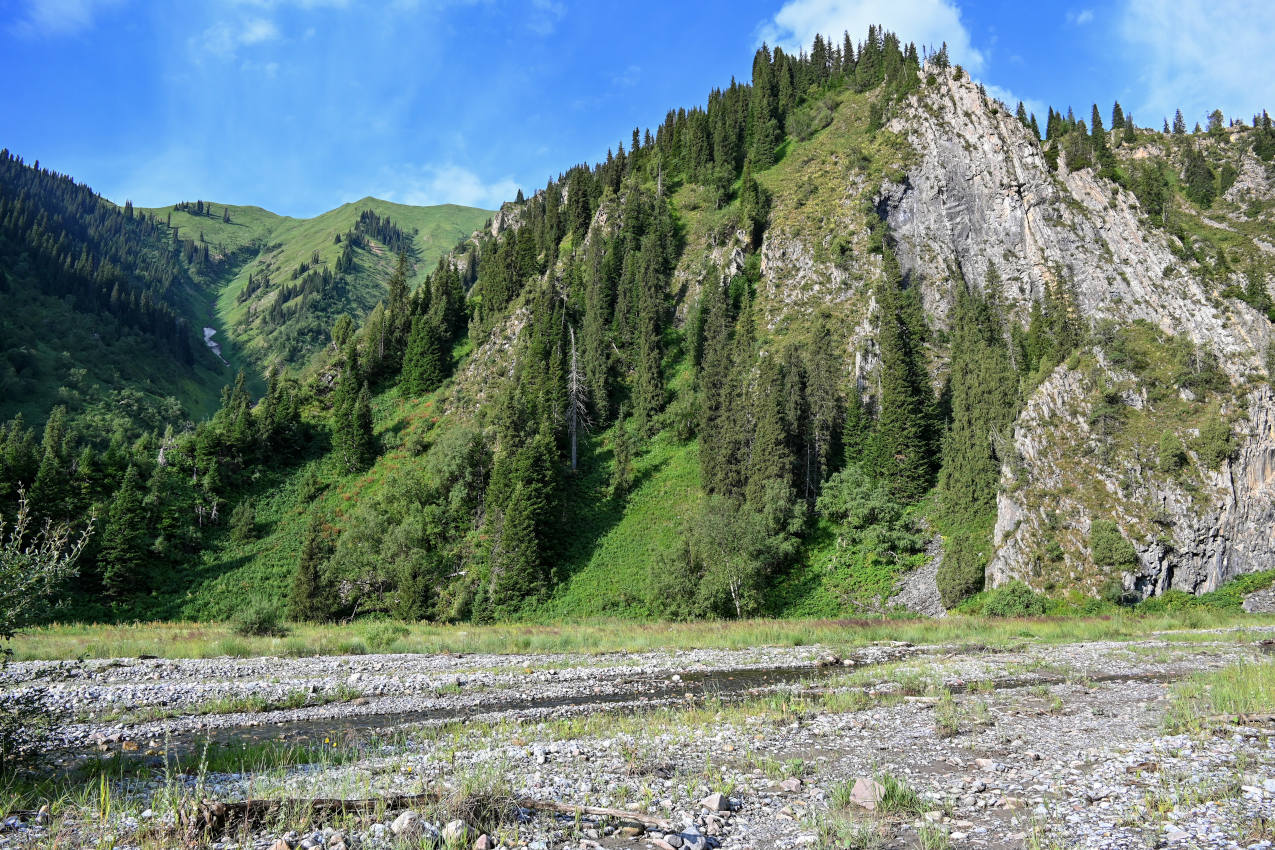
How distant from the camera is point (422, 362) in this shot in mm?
93312

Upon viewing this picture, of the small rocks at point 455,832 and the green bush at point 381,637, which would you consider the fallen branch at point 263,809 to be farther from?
the green bush at point 381,637

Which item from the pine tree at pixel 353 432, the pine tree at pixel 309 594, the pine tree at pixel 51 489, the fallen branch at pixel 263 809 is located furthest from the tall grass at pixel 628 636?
the pine tree at pixel 353 432

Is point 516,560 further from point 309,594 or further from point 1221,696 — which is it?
point 1221,696

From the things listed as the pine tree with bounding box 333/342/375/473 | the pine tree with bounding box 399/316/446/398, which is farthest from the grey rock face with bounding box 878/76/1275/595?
the pine tree with bounding box 333/342/375/473

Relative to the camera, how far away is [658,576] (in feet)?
161

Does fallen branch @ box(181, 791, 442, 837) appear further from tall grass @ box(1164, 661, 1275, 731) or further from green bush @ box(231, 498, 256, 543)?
green bush @ box(231, 498, 256, 543)

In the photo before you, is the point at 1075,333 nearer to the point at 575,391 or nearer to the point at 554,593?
the point at 575,391

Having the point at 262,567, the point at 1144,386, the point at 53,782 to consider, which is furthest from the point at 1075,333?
the point at 262,567

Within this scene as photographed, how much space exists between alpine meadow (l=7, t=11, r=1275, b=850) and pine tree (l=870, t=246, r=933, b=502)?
1.49 ft

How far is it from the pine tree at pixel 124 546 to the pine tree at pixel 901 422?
72.9m

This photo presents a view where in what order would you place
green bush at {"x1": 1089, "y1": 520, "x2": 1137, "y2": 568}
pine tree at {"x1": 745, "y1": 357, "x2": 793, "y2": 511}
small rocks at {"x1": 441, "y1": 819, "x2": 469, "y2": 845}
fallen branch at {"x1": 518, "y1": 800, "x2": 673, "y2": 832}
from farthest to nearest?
pine tree at {"x1": 745, "y1": 357, "x2": 793, "y2": 511}
green bush at {"x1": 1089, "y1": 520, "x2": 1137, "y2": 568}
fallen branch at {"x1": 518, "y1": 800, "x2": 673, "y2": 832}
small rocks at {"x1": 441, "y1": 819, "x2": 469, "y2": 845}

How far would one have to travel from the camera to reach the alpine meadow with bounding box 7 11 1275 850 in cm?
1055

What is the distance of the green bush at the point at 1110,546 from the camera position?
140 ft

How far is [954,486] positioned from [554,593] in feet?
127
